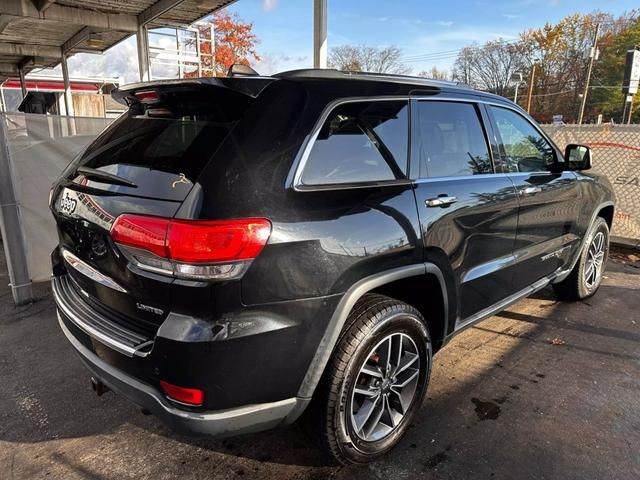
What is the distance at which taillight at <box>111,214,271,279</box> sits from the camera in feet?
5.75

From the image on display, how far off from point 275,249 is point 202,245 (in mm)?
281

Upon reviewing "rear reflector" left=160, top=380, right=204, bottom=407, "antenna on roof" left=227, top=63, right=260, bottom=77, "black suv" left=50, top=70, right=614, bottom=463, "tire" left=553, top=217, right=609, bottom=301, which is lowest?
"tire" left=553, top=217, right=609, bottom=301

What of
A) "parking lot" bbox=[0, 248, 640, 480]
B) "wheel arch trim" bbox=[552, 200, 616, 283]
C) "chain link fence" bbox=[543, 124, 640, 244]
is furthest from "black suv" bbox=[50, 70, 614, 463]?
"chain link fence" bbox=[543, 124, 640, 244]

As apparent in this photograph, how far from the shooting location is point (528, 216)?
11.1 ft

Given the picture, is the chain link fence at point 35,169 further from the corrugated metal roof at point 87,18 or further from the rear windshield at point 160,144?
the corrugated metal roof at point 87,18

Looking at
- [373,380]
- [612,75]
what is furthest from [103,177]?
[612,75]

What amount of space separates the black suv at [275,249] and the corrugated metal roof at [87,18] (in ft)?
25.2

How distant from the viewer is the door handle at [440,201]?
249cm

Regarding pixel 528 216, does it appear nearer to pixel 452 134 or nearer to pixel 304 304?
pixel 452 134

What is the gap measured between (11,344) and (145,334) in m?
2.50

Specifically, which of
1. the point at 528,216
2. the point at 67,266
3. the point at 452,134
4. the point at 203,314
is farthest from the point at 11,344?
the point at 528,216

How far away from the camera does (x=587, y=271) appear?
4629 millimetres

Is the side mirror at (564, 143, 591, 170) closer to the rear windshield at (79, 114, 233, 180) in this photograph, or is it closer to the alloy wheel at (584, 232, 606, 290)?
the alloy wheel at (584, 232, 606, 290)

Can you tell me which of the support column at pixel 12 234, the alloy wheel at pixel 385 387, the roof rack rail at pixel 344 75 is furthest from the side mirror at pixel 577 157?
the support column at pixel 12 234
